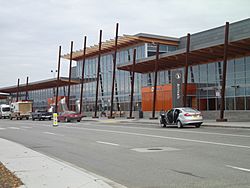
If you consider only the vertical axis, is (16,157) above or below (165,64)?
below

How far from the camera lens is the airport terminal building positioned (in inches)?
1566

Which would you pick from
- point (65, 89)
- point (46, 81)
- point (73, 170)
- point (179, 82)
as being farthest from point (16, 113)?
point (73, 170)

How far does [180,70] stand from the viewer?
45.6m

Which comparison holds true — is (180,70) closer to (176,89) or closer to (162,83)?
(176,89)

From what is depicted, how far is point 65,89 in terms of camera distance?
279ft

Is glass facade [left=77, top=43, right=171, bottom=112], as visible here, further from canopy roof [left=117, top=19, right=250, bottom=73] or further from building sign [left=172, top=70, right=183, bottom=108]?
building sign [left=172, top=70, right=183, bottom=108]

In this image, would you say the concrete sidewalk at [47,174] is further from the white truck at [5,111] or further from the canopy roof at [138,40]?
the white truck at [5,111]

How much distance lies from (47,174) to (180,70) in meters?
37.5

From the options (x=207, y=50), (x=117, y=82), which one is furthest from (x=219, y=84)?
(x=117, y=82)

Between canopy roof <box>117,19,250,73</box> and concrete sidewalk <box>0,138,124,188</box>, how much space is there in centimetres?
2521

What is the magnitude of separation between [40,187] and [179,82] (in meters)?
35.4

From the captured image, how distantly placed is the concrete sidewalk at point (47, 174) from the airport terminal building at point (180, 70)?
2526 centimetres

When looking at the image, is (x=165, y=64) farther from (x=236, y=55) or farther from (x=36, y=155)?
(x=36, y=155)

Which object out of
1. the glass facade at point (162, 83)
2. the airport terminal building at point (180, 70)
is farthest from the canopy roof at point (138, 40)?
the glass facade at point (162, 83)
